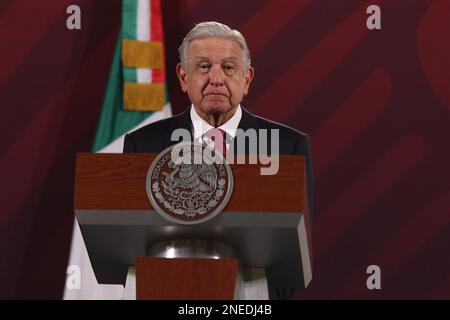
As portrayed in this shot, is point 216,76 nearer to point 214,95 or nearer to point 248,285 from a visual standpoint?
point 214,95

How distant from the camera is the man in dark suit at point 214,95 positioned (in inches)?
130

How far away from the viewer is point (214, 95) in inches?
131

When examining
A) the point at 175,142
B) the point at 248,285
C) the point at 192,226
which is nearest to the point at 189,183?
the point at 192,226

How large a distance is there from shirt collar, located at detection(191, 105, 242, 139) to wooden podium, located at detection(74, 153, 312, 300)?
2.34ft

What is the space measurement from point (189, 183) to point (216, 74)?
0.76 metres

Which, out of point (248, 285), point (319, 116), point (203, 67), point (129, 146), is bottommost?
point (248, 285)

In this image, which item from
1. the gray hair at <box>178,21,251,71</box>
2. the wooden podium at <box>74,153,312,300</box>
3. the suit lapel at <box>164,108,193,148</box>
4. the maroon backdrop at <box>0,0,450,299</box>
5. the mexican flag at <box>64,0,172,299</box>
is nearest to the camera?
the wooden podium at <box>74,153,312,300</box>

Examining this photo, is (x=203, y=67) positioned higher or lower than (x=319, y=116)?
lower

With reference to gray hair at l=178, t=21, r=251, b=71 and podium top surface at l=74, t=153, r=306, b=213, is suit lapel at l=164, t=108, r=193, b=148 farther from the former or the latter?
podium top surface at l=74, t=153, r=306, b=213

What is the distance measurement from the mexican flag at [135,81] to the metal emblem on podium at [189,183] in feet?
8.07

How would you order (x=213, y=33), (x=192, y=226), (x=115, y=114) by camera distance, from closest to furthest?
(x=192, y=226) → (x=213, y=33) → (x=115, y=114)

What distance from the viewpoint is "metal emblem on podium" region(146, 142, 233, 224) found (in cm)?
260

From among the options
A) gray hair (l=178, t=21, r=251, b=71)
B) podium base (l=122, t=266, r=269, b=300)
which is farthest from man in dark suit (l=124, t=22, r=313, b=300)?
podium base (l=122, t=266, r=269, b=300)
